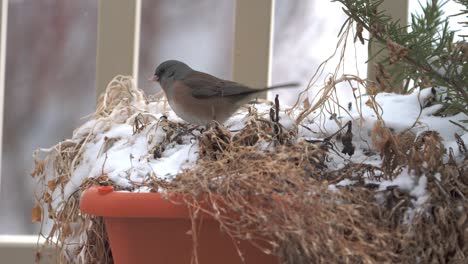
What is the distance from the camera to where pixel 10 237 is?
1996 millimetres

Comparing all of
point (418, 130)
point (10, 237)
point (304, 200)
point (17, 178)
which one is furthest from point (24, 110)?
point (304, 200)

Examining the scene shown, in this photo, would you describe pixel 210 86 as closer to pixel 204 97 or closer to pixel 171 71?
pixel 204 97

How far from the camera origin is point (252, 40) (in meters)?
1.96

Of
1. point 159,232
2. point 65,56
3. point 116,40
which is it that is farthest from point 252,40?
point 65,56

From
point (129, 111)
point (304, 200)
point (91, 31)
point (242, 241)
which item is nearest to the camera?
point (304, 200)

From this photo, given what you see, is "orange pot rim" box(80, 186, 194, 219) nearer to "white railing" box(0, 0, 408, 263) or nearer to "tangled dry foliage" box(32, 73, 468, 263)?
"tangled dry foliage" box(32, 73, 468, 263)

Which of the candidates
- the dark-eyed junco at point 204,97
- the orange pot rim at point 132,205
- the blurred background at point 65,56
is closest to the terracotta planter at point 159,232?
the orange pot rim at point 132,205

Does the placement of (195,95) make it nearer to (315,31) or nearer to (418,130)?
(418,130)

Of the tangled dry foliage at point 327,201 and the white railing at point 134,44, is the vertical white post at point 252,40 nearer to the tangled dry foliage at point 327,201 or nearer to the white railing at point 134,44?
the white railing at point 134,44

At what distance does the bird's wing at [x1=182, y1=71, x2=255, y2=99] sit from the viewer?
1.68m

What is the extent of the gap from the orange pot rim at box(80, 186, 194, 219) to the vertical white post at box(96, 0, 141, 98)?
766 mm

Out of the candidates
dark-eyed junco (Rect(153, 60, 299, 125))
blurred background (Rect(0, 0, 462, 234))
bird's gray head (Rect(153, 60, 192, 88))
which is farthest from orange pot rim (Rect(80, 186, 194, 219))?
blurred background (Rect(0, 0, 462, 234))

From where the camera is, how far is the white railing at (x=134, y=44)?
1957mm

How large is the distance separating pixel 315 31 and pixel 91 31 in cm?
77
